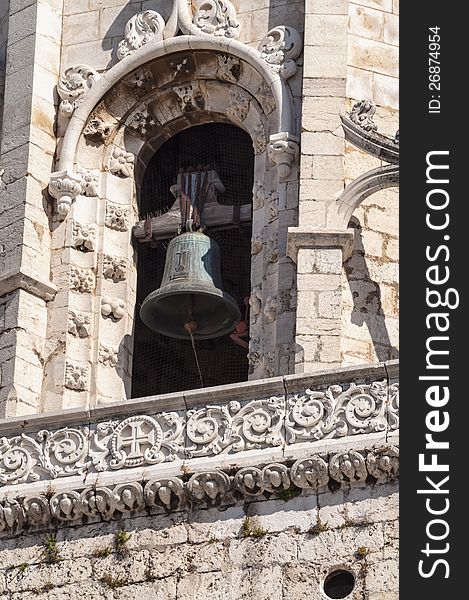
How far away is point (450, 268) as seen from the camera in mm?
24750

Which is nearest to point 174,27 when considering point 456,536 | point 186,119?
point 186,119

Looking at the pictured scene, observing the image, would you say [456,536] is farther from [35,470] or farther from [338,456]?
[35,470]

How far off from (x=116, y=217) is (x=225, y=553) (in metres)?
4.81

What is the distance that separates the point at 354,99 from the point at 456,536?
554 centimetres

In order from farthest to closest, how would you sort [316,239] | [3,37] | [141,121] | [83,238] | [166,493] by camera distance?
[3,37], [141,121], [83,238], [316,239], [166,493]

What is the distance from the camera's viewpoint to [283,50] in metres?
28.3

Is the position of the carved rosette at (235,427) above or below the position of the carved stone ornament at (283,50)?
below

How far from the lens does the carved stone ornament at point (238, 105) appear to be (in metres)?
28.6

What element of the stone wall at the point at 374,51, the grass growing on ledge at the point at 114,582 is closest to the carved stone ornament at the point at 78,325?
the stone wall at the point at 374,51

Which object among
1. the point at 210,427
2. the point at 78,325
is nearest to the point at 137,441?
the point at 210,427

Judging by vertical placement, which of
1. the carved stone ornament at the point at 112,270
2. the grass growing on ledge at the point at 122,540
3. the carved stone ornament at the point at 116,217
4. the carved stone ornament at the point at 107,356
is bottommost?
the grass growing on ledge at the point at 122,540

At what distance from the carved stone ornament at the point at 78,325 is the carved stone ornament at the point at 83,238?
63cm

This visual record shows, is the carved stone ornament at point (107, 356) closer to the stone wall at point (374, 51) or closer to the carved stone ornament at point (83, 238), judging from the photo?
the carved stone ornament at point (83, 238)

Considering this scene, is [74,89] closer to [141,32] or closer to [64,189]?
[141,32]
